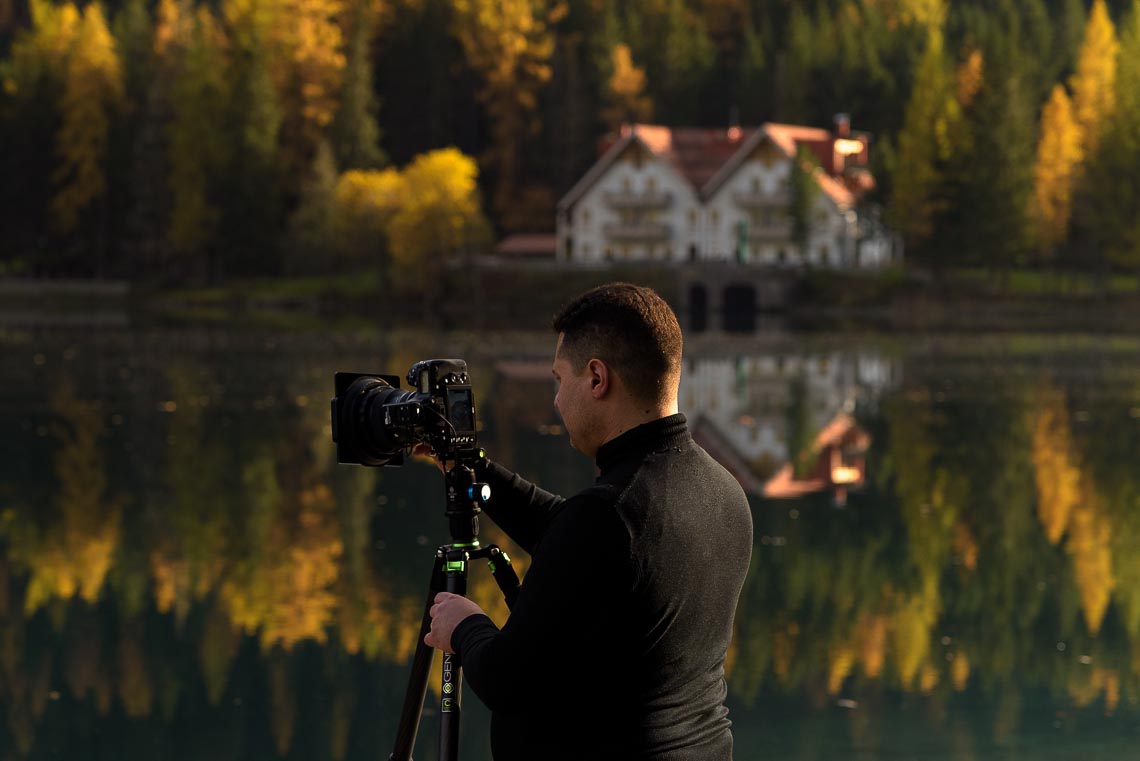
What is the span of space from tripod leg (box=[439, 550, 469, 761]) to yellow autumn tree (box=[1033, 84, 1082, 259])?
251 feet

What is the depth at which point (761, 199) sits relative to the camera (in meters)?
87.4

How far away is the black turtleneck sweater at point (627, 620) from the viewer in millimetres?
4133

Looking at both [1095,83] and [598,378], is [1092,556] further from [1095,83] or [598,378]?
[1095,83]

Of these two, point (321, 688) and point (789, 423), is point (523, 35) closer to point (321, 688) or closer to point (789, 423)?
point (789, 423)

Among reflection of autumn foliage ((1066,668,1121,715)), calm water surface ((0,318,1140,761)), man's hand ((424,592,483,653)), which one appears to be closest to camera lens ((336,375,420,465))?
man's hand ((424,592,483,653))

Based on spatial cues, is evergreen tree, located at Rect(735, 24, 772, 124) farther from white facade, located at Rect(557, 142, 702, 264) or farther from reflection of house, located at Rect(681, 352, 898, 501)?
reflection of house, located at Rect(681, 352, 898, 501)

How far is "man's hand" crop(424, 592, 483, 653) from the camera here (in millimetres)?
4445

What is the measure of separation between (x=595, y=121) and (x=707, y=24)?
19432 millimetres

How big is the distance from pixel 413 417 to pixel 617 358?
1.96 feet

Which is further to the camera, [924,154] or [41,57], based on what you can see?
[41,57]

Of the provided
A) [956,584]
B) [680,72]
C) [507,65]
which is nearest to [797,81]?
[680,72]

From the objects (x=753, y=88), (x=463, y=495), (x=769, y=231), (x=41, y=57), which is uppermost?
(x=41, y=57)

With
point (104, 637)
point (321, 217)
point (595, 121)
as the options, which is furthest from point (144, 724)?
point (595, 121)

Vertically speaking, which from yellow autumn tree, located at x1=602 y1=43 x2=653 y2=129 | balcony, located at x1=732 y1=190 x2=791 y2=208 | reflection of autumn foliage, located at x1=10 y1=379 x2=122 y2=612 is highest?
yellow autumn tree, located at x1=602 y1=43 x2=653 y2=129
